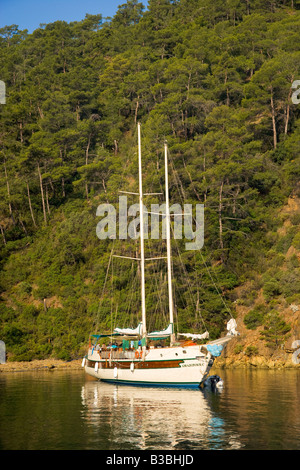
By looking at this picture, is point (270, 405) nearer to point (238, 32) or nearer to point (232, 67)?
point (232, 67)

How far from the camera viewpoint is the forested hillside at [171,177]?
55.0 m

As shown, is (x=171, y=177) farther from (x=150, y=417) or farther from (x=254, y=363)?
(x=150, y=417)

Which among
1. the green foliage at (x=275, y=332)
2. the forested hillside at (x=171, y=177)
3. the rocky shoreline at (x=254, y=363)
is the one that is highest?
the forested hillside at (x=171, y=177)

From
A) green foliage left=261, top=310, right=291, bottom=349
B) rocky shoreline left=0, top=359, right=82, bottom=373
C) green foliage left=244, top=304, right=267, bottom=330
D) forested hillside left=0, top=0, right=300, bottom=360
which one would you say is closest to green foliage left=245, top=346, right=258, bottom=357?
forested hillside left=0, top=0, right=300, bottom=360

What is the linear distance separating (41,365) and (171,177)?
27.5 meters

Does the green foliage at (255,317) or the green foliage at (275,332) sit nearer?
the green foliage at (275,332)

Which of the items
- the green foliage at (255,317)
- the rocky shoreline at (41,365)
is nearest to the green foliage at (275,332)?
the green foliage at (255,317)

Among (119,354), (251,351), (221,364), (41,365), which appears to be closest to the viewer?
(119,354)

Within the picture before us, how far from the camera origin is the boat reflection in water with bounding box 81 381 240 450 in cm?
2025

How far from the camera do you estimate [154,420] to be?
24562 millimetres

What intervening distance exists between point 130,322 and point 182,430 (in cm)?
3212

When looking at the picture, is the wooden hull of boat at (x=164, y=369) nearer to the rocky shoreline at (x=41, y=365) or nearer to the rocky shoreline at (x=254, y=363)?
the rocky shoreline at (x=254, y=363)

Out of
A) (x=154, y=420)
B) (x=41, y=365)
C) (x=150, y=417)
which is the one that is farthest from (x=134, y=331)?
(x=41, y=365)

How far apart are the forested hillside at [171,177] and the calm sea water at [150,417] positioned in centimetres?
1155
